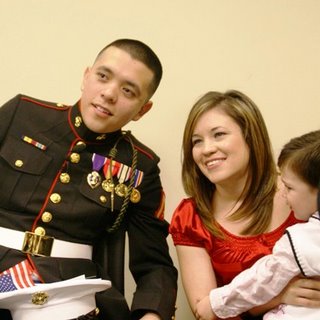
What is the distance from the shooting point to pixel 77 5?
162 cm

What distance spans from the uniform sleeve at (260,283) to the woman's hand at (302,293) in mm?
31

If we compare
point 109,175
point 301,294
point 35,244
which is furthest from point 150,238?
point 301,294

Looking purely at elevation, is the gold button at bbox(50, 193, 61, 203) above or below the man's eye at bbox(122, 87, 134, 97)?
below

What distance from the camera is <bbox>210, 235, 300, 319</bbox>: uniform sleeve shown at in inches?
37.8

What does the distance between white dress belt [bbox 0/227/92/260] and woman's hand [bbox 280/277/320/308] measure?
494 mm

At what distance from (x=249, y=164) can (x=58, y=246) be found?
1.83ft

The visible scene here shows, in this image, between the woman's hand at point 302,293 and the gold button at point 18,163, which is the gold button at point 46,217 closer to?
the gold button at point 18,163

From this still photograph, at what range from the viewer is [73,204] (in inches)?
46.6

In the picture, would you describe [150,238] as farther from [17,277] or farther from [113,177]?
[17,277]

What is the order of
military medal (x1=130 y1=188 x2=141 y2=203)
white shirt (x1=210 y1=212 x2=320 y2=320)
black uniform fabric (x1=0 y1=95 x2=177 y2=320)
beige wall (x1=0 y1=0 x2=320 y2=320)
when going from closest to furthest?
1. white shirt (x1=210 y1=212 x2=320 y2=320)
2. black uniform fabric (x1=0 y1=95 x2=177 y2=320)
3. military medal (x1=130 y1=188 x2=141 y2=203)
4. beige wall (x1=0 y1=0 x2=320 y2=320)

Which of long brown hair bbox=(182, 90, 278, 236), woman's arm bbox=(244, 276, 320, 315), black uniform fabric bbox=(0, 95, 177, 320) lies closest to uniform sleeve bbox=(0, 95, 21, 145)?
black uniform fabric bbox=(0, 95, 177, 320)

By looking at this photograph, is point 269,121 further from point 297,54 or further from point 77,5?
point 77,5

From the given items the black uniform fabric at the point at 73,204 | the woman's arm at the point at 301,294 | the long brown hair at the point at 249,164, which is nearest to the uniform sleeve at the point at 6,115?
the black uniform fabric at the point at 73,204

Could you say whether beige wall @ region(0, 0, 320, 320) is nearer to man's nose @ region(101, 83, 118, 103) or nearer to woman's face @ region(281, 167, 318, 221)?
man's nose @ region(101, 83, 118, 103)
